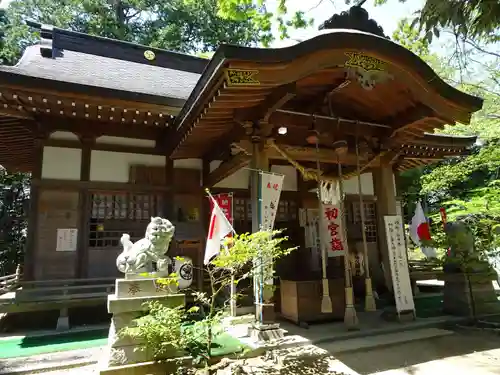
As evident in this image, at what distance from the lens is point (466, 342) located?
531 centimetres

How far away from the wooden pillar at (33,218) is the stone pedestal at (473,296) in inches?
341

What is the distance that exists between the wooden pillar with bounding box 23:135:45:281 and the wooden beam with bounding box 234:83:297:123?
455 cm

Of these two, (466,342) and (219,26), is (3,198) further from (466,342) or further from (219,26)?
(466,342)

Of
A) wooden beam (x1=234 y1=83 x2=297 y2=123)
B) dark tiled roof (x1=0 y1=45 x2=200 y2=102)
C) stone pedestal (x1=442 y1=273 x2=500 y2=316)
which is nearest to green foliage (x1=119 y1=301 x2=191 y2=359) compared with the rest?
wooden beam (x1=234 y1=83 x2=297 y2=123)

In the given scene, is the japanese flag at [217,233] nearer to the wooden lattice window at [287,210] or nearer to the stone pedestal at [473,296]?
the wooden lattice window at [287,210]

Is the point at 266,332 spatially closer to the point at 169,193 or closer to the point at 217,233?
the point at 217,233

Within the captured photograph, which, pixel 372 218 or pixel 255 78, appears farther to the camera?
pixel 372 218

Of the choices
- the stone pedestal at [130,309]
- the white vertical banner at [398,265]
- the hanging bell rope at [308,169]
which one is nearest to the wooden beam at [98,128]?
the hanging bell rope at [308,169]

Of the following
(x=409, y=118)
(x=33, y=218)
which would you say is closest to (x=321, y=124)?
(x=409, y=118)

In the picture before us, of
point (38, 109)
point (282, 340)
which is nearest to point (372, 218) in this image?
point (282, 340)

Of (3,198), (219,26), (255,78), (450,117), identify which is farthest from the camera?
(219,26)

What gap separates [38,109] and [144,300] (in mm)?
4703

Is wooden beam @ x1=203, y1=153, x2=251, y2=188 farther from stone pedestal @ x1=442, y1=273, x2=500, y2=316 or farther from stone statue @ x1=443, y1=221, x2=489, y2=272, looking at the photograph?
stone pedestal @ x1=442, y1=273, x2=500, y2=316

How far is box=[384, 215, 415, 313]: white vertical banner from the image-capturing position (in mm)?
6164
